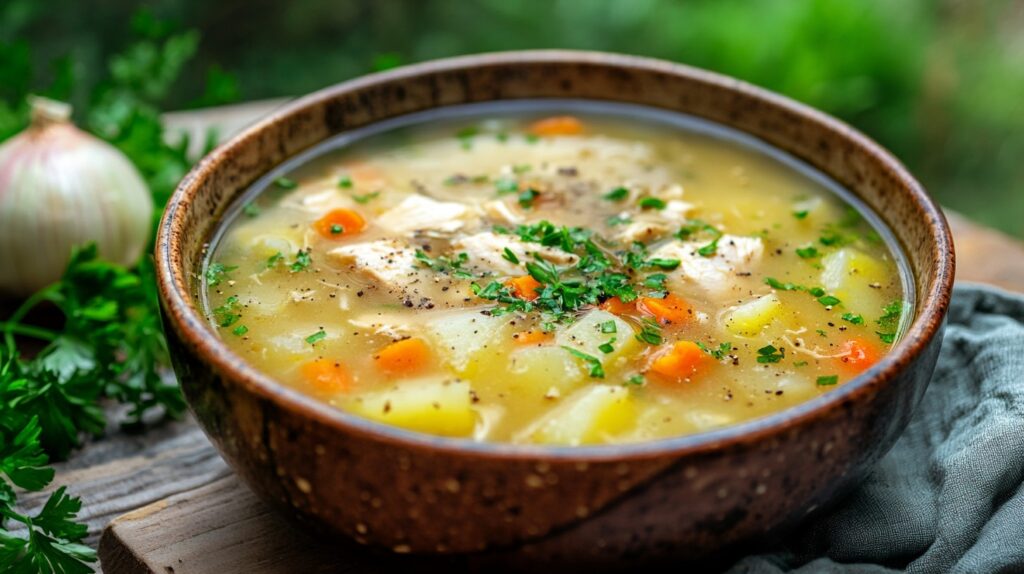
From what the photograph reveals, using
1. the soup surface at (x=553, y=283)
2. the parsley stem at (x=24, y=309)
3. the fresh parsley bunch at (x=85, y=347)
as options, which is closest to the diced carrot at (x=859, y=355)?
the soup surface at (x=553, y=283)

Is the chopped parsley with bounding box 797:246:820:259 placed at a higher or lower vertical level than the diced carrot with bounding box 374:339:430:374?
lower

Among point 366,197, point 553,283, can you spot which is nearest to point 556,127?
point 366,197

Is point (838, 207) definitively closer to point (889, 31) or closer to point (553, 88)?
point (553, 88)

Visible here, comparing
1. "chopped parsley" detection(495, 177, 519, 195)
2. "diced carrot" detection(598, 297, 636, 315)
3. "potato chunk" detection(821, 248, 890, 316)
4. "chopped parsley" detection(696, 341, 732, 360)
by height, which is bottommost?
"potato chunk" detection(821, 248, 890, 316)

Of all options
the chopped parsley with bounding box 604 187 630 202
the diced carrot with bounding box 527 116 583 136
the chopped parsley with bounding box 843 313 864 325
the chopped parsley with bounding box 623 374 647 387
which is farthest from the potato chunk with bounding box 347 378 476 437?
the diced carrot with bounding box 527 116 583 136

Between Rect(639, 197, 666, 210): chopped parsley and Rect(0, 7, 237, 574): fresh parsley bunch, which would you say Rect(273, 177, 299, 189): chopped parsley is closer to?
Rect(0, 7, 237, 574): fresh parsley bunch

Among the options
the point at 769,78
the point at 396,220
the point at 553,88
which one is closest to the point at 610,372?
the point at 396,220
